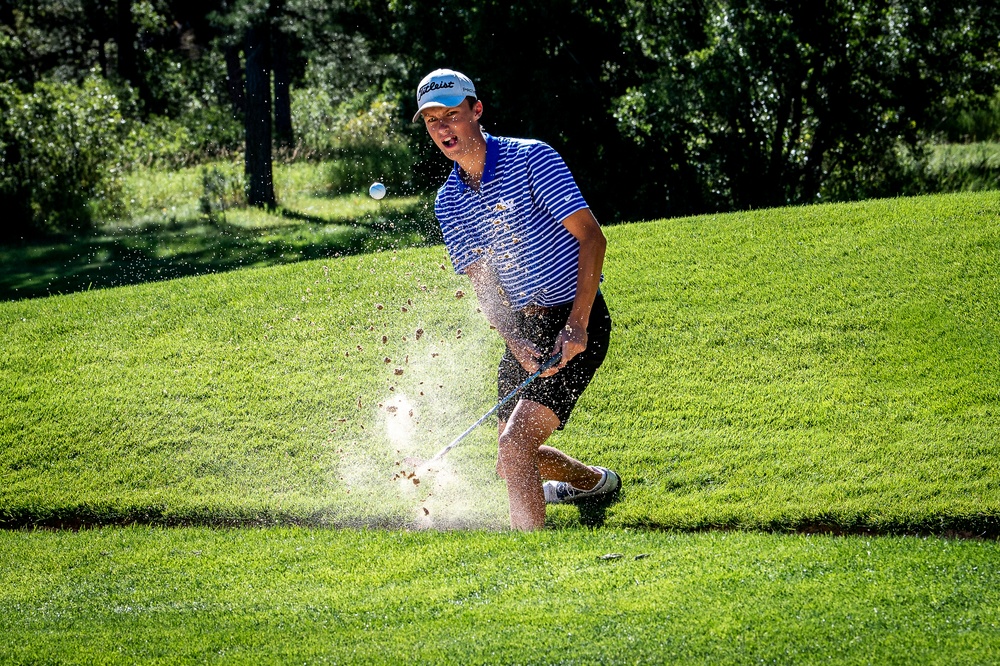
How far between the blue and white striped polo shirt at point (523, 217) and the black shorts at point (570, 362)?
2.7 inches

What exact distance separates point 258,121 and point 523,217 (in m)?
12.7

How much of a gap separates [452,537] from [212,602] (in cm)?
116

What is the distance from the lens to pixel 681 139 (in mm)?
13281

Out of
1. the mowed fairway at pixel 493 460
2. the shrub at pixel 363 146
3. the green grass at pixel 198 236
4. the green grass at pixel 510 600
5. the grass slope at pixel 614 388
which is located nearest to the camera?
the green grass at pixel 510 600

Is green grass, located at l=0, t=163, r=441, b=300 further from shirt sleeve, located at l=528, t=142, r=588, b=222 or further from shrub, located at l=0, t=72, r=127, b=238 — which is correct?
A: shirt sleeve, located at l=528, t=142, r=588, b=222

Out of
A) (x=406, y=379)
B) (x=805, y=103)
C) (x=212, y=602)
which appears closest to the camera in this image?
(x=212, y=602)

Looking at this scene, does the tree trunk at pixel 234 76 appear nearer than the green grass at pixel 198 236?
No

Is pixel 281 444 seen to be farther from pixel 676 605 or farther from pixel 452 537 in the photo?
pixel 676 605

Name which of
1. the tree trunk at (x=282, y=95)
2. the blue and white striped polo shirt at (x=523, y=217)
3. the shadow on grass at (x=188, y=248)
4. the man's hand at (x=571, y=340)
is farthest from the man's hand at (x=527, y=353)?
the tree trunk at (x=282, y=95)

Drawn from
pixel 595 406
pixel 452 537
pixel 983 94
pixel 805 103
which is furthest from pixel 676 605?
pixel 983 94

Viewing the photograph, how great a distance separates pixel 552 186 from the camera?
14.9ft

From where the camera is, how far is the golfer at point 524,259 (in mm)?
4543

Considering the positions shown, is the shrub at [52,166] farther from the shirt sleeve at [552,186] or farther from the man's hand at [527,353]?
the shirt sleeve at [552,186]

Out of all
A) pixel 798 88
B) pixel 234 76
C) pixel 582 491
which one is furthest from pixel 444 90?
pixel 234 76
